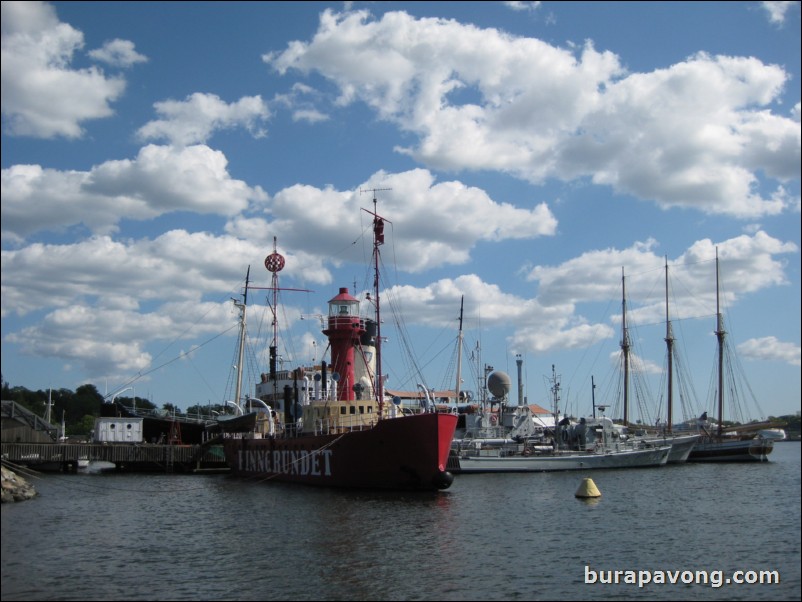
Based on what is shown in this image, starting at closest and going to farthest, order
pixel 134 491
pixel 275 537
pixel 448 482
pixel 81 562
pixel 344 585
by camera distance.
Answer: pixel 344 585 < pixel 81 562 < pixel 275 537 < pixel 448 482 < pixel 134 491

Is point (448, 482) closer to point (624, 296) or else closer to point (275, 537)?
Result: point (275, 537)

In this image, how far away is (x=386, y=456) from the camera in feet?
143

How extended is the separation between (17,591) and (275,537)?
11.1 meters

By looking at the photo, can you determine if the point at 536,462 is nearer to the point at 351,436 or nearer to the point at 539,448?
the point at 539,448

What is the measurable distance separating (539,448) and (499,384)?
11.0m

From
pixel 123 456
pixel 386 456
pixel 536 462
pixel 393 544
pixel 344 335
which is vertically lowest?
pixel 536 462

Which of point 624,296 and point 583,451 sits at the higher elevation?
point 624,296

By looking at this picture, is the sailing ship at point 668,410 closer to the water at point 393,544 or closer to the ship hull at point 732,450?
the ship hull at point 732,450

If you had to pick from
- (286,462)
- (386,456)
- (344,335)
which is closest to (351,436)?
(386,456)

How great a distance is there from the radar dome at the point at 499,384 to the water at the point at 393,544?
32175 mm

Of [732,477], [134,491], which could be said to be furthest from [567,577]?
[732,477]

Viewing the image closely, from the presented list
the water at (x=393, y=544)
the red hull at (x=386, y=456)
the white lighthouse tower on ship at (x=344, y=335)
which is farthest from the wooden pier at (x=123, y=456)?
the red hull at (x=386, y=456)

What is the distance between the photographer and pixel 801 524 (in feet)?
102

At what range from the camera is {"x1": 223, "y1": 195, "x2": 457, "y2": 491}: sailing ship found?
140ft
